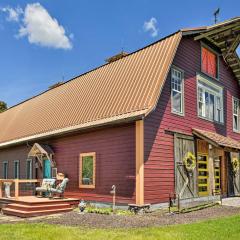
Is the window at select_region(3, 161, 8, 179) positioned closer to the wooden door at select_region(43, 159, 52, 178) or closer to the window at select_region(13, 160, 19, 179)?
the window at select_region(13, 160, 19, 179)

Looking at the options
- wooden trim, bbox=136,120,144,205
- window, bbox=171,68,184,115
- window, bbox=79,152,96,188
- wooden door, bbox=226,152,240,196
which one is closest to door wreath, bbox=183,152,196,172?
window, bbox=171,68,184,115

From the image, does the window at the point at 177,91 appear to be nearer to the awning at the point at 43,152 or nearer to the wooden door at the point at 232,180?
the wooden door at the point at 232,180

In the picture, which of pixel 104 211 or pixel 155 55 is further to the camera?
pixel 155 55

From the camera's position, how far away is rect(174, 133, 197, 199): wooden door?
15.2 metres

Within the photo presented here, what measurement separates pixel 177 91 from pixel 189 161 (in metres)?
3.02

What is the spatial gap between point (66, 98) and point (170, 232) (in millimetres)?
12457

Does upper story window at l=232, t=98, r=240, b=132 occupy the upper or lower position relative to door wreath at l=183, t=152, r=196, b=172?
upper

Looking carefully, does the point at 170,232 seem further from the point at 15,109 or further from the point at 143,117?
the point at 15,109

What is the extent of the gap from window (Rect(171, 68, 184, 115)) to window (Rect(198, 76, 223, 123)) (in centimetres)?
183

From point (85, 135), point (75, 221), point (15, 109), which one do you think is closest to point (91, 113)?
point (85, 135)

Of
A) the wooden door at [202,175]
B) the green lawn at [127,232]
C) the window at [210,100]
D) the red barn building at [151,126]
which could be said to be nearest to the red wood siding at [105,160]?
the red barn building at [151,126]

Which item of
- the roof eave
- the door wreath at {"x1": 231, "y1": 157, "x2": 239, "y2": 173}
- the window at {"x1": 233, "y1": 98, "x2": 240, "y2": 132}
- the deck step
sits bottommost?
the deck step

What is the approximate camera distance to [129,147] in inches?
545

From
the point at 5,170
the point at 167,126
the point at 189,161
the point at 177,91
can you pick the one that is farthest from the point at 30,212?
the point at 5,170
